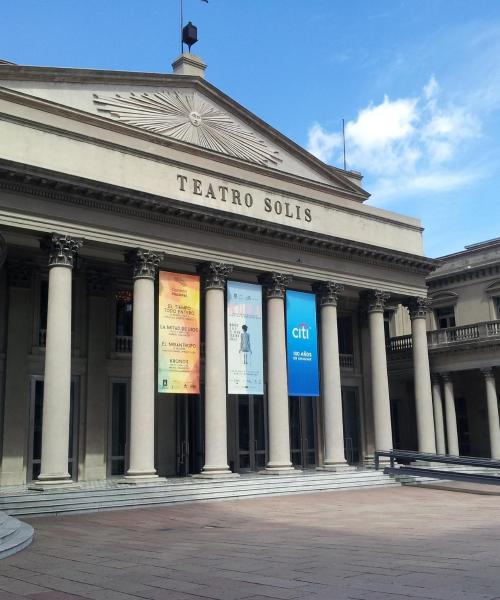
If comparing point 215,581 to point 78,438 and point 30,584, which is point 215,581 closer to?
point 30,584

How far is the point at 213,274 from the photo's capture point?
2359cm

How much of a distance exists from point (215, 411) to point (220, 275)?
463cm

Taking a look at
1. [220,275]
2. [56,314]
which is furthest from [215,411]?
[56,314]

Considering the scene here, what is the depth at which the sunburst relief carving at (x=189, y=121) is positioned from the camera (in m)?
24.4

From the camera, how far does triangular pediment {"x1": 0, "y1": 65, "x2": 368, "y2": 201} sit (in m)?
22.8

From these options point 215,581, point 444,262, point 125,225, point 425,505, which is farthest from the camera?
point 444,262

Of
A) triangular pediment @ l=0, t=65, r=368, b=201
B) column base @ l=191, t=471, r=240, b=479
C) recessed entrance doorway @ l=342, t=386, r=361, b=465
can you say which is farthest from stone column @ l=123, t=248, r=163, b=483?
recessed entrance doorway @ l=342, t=386, r=361, b=465

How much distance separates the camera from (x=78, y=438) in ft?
78.1

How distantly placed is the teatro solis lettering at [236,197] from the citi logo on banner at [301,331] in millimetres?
4241

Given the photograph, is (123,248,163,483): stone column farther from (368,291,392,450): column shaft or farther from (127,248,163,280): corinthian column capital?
(368,291,392,450): column shaft

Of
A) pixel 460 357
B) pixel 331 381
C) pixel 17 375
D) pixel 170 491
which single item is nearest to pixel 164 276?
pixel 17 375


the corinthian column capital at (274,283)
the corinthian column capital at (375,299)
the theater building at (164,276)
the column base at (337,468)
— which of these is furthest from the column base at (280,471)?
the corinthian column capital at (375,299)

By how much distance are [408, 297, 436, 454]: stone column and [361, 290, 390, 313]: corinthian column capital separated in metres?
2.02

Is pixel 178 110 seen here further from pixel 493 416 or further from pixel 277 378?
pixel 493 416
